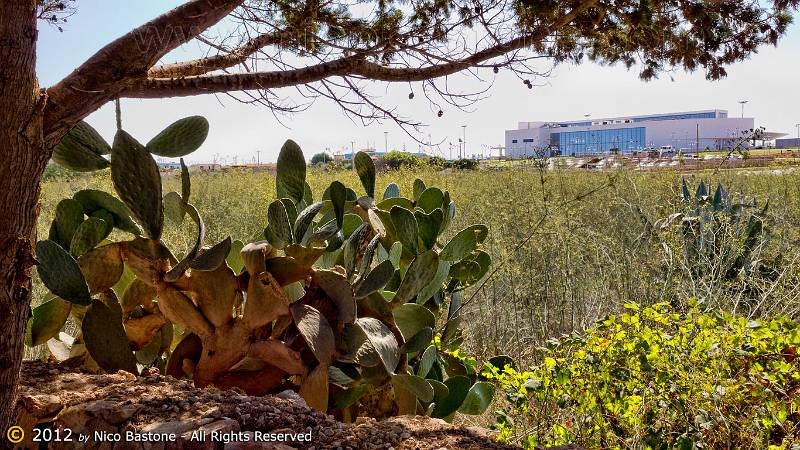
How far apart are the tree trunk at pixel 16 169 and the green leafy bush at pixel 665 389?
104 centimetres

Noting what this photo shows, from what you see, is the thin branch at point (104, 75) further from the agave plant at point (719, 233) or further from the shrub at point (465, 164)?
the shrub at point (465, 164)

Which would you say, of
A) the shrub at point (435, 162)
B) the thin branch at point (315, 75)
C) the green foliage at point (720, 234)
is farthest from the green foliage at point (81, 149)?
the shrub at point (435, 162)

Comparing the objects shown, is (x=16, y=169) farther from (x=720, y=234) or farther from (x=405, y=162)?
(x=405, y=162)

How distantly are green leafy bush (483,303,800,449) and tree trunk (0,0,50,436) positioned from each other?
40.8 inches

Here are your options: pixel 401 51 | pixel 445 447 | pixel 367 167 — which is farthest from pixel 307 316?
pixel 401 51

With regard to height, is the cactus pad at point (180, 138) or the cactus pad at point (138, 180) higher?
the cactus pad at point (180, 138)

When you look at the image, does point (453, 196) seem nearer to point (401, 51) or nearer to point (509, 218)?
point (509, 218)

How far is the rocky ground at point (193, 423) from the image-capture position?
1.23m

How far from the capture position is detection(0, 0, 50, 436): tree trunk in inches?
49.6

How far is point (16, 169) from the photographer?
127cm

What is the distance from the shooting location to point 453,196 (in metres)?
7.10

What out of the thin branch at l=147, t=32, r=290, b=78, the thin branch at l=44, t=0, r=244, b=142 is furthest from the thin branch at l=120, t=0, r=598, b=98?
the thin branch at l=147, t=32, r=290, b=78

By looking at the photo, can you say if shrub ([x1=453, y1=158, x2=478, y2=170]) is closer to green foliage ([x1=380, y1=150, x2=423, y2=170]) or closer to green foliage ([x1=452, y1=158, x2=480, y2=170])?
green foliage ([x1=452, y1=158, x2=480, y2=170])

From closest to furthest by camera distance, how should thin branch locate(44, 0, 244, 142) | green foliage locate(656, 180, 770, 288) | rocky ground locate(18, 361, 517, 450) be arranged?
rocky ground locate(18, 361, 517, 450)
thin branch locate(44, 0, 244, 142)
green foliage locate(656, 180, 770, 288)
